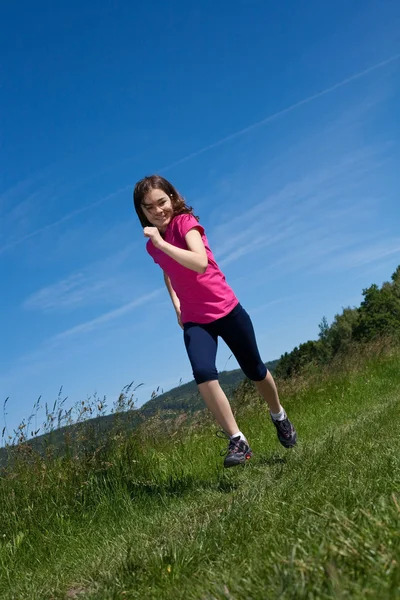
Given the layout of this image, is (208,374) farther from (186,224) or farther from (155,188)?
(155,188)

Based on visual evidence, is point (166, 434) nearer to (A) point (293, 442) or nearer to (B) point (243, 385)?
(A) point (293, 442)

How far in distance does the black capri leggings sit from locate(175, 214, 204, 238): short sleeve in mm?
727

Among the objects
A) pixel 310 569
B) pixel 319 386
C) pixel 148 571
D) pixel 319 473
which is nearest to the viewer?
pixel 310 569

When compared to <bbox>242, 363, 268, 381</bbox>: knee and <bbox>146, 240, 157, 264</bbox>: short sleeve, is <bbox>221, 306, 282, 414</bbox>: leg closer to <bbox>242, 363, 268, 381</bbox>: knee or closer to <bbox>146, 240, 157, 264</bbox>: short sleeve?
<bbox>242, 363, 268, 381</bbox>: knee

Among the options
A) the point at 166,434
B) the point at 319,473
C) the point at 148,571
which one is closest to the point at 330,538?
the point at 148,571

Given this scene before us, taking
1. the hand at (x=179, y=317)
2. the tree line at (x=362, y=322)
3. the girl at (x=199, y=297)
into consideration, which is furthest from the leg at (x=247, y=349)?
the tree line at (x=362, y=322)

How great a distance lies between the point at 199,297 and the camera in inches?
205

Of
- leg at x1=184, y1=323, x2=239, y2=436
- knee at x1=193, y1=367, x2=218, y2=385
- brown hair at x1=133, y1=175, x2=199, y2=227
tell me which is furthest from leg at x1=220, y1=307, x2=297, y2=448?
brown hair at x1=133, y1=175, x2=199, y2=227

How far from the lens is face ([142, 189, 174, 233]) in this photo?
5238mm

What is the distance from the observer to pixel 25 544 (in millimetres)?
4652

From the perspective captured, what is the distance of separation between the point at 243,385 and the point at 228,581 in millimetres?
8695

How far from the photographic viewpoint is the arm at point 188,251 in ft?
15.5

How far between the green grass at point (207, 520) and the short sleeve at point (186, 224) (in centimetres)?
198

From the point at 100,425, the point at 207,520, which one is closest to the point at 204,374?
the point at 207,520
